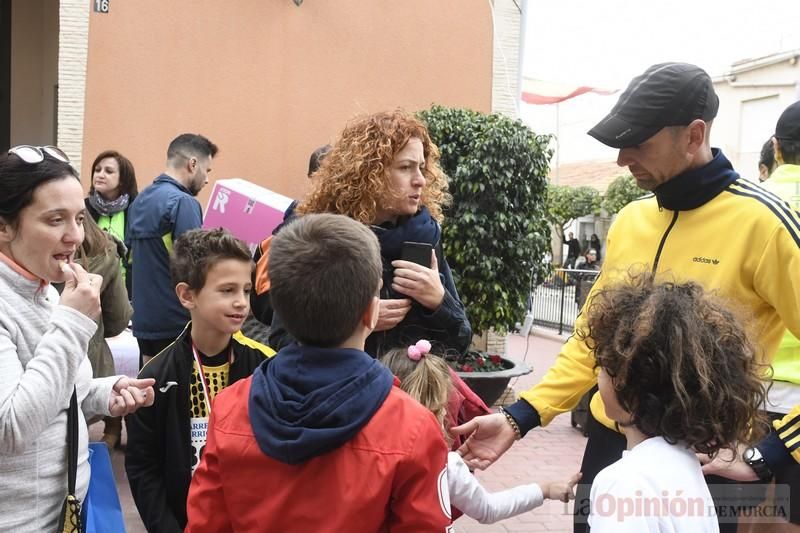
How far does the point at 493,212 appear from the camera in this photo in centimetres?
725

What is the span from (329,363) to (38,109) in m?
13.7

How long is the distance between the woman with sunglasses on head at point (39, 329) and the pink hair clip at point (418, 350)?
100 cm

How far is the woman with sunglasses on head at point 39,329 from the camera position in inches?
73.0

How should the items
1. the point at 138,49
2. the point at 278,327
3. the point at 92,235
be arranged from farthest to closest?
the point at 138,49
the point at 92,235
the point at 278,327

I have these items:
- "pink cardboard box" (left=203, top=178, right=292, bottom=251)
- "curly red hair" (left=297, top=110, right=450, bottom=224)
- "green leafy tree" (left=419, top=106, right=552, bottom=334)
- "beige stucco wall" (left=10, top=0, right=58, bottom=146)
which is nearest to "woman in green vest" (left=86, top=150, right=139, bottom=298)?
"pink cardboard box" (left=203, top=178, right=292, bottom=251)

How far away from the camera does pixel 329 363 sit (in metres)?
1.67

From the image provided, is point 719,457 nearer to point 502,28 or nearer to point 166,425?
point 166,425

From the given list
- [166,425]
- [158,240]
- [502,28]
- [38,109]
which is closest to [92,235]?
[158,240]

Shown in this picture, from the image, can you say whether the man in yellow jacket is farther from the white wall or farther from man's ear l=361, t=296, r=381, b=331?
the white wall

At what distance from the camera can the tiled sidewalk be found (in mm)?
4934

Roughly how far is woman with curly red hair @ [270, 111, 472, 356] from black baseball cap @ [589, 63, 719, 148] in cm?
Result: 76

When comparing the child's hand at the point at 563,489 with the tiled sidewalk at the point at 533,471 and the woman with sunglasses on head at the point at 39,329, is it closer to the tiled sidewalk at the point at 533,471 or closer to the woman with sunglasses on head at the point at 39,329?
the woman with sunglasses on head at the point at 39,329

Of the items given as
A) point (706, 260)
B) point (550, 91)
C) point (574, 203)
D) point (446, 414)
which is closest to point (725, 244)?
point (706, 260)

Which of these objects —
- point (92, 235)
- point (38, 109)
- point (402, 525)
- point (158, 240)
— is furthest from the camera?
point (38, 109)
